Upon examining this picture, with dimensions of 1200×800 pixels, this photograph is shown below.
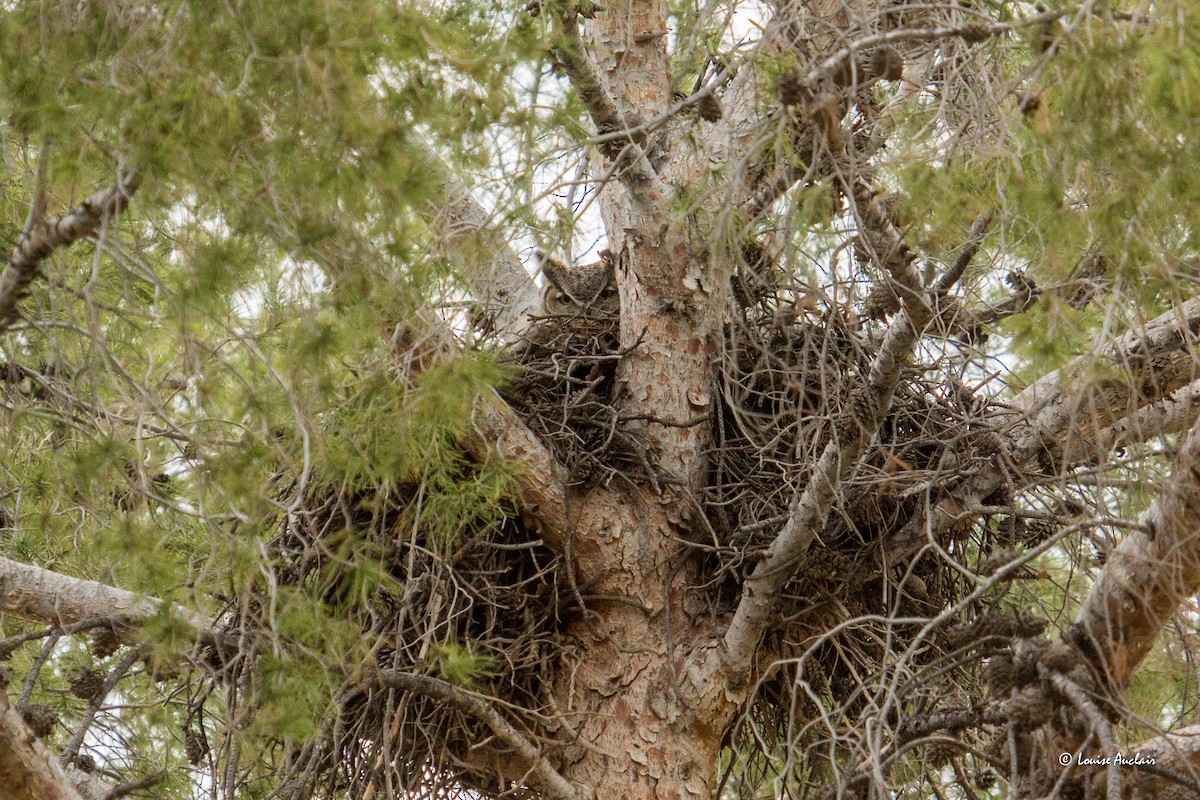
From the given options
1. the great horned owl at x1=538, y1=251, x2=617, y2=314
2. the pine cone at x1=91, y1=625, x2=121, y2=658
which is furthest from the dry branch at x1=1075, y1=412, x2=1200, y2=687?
the pine cone at x1=91, y1=625, x2=121, y2=658

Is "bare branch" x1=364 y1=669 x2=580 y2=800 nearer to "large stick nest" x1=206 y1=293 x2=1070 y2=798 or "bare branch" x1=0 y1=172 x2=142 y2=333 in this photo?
"large stick nest" x1=206 y1=293 x2=1070 y2=798

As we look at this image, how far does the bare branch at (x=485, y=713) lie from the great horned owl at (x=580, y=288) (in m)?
1.25

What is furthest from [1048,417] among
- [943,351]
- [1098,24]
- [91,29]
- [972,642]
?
[91,29]

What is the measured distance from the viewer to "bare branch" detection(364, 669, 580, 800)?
2648 mm

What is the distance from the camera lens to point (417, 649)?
9.89 feet

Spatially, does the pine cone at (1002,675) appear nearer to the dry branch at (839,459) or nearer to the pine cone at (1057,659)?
the pine cone at (1057,659)

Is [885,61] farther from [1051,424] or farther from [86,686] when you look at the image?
[86,686]

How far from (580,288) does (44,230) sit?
1.82m

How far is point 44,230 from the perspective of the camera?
A: 2.15 m

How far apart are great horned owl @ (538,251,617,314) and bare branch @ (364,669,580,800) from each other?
1.25m

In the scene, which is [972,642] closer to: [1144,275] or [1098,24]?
[1144,275]

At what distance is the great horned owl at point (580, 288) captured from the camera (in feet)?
11.8

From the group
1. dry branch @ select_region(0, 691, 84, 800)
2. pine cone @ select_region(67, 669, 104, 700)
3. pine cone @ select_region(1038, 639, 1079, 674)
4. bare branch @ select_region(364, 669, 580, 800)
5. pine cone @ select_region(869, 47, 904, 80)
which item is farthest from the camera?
pine cone @ select_region(67, 669, 104, 700)

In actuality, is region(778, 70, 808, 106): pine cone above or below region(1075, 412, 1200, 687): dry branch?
above
